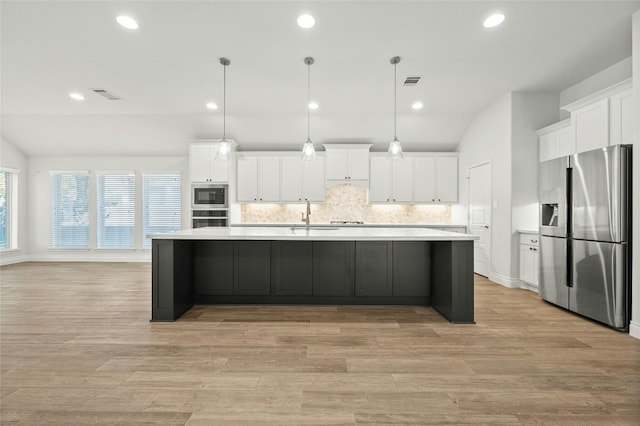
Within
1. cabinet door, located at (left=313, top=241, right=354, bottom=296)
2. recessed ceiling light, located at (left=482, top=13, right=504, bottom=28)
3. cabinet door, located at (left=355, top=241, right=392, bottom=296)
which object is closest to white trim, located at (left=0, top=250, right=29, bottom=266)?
cabinet door, located at (left=313, top=241, right=354, bottom=296)

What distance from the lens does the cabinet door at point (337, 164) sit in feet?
23.2

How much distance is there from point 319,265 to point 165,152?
5.42 metres

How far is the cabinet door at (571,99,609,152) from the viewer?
3592mm

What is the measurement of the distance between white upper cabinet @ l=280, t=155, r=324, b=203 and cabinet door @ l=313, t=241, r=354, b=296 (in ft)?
10.7

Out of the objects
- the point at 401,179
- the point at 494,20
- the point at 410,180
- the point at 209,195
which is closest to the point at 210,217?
the point at 209,195

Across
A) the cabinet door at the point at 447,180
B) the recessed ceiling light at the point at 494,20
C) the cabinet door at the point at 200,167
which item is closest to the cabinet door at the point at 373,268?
the recessed ceiling light at the point at 494,20

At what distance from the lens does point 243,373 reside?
233cm

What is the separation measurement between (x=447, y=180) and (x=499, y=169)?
1.71 m

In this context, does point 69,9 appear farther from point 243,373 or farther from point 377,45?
point 243,373

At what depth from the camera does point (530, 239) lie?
478cm

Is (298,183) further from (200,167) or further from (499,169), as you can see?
(499,169)

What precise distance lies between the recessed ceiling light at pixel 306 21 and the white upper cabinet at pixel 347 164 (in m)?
3.72

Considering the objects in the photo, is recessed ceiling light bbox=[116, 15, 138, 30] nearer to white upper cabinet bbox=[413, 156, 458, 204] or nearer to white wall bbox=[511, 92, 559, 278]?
white wall bbox=[511, 92, 559, 278]

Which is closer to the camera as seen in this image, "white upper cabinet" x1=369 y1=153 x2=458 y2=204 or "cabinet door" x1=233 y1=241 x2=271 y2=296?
"cabinet door" x1=233 y1=241 x2=271 y2=296
